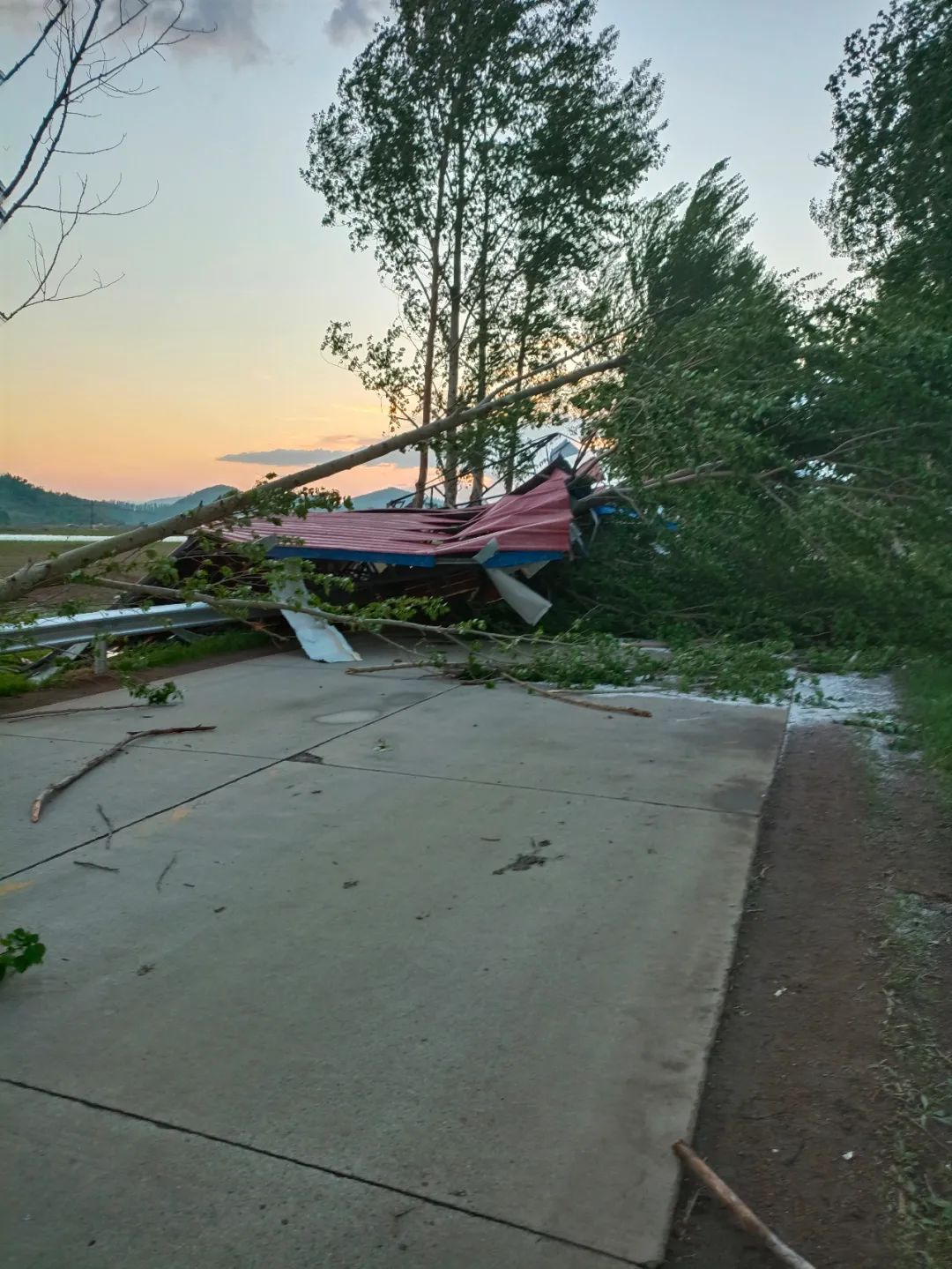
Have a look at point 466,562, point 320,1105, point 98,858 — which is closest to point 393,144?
point 466,562

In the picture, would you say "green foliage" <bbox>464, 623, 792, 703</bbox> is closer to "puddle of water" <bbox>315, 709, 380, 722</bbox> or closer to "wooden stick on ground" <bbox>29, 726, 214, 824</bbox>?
"puddle of water" <bbox>315, 709, 380, 722</bbox>

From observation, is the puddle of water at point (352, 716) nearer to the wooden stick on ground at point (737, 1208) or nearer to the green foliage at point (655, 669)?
the green foliage at point (655, 669)

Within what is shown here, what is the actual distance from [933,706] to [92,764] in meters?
5.20

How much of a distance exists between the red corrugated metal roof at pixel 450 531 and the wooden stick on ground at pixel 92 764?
3.25 meters

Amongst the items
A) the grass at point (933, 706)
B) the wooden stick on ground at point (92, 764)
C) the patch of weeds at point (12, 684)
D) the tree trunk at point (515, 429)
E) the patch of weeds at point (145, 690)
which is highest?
the tree trunk at point (515, 429)

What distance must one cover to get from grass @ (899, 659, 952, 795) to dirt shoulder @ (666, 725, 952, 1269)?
757 millimetres

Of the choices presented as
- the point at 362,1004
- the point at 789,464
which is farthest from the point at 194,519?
the point at 789,464

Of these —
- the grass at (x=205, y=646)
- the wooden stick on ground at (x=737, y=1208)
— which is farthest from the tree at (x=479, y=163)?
the wooden stick on ground at (x=737, y=1208)

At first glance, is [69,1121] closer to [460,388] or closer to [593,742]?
[593,742]

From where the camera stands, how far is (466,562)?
10.1 metres

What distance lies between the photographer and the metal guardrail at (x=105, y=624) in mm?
7129

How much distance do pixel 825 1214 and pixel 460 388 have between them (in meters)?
17.9

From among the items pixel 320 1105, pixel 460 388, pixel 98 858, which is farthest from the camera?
pixel 460 388

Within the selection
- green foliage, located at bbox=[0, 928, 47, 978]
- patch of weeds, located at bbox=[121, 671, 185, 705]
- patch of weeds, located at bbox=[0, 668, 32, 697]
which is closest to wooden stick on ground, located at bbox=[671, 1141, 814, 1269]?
green foliage, located at bbox=[0, 928, 47, 978]
